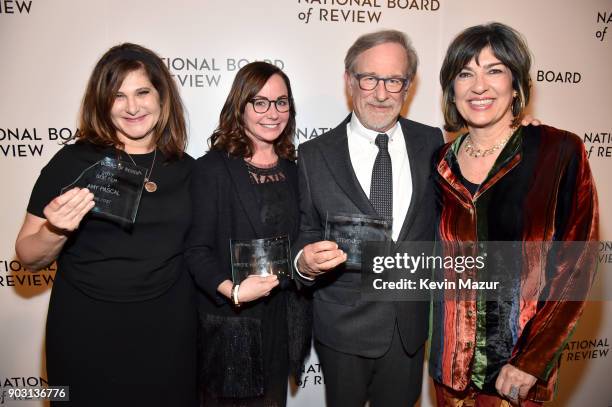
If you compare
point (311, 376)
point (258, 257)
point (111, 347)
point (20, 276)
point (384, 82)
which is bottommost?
point (311, 376)

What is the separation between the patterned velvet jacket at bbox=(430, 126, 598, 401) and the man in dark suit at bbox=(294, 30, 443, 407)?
20 cm

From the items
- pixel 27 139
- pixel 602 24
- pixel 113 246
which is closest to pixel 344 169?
pixel 113 246

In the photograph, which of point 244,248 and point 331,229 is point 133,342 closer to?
point 244,248

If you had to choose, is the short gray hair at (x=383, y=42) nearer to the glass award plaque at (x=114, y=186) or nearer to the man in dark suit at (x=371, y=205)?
the man in dark suit at (x=371, y=205)

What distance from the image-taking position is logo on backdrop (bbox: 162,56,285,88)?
2.70 meters

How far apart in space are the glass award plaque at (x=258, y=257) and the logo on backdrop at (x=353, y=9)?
1761mm

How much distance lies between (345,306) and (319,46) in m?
1.85

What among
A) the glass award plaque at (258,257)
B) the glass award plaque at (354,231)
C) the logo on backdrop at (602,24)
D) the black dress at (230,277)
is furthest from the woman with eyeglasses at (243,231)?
the logo on backdrop at (602,24)

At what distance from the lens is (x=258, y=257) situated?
181 centimetres

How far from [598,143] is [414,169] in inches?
89.3

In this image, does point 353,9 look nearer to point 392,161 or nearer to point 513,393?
point 392,161

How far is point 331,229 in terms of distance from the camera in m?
1.74

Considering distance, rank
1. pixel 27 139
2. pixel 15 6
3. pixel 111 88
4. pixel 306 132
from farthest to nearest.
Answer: pixel 306 132 < pixel 27 139 < pixel 15 6 < pixel 111 88

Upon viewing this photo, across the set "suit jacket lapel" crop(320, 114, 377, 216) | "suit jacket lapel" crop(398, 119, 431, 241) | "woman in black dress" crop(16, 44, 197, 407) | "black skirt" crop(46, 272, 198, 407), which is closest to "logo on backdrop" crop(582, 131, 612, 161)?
"suit jacket lapel" crop(398, 119, 431, 241)
